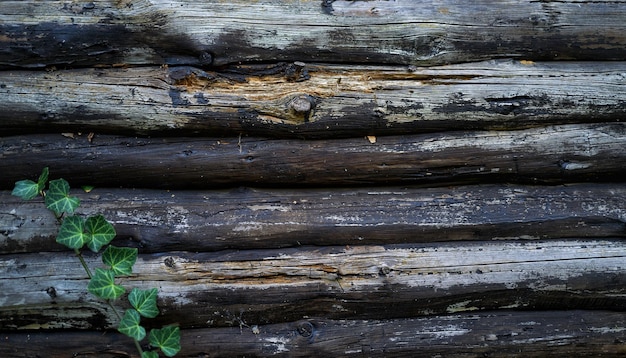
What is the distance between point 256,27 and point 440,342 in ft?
5.05

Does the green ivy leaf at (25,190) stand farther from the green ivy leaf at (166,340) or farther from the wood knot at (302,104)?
the wood knot at (302,104)

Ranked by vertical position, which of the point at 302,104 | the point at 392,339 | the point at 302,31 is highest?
the point at 302,31

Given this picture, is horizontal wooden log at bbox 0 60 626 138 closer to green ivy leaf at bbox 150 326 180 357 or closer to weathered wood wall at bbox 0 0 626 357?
weathered wood wall at bbox 0 0 626 357

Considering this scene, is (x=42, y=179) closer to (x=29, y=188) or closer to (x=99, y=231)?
(x=29, y=188)

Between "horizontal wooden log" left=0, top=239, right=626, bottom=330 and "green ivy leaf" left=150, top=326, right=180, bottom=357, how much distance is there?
3.8 inches

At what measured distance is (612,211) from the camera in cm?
264

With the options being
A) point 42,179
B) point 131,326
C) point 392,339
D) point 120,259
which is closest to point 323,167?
point 392,339

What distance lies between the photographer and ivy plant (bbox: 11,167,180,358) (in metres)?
2.35

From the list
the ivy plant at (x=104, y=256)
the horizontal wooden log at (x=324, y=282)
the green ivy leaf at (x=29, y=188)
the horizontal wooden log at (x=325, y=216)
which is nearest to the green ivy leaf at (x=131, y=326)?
the ivy plant at (x=104, y=256)

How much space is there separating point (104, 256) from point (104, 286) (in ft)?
0.38

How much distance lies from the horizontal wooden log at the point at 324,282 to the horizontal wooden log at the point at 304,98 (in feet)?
1.73

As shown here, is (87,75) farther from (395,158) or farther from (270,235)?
(395,158)

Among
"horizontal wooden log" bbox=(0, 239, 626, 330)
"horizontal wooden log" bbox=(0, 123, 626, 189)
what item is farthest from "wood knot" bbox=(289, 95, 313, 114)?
"horizontal wooden log" bbox=(0, 239, 626, 330)

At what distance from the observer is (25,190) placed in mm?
2387
